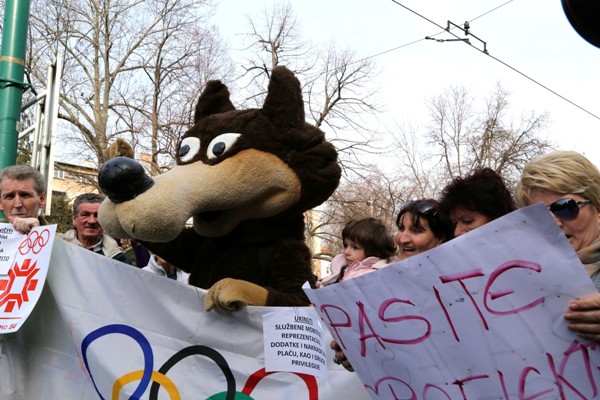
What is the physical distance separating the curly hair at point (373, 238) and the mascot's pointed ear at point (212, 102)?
97 cm

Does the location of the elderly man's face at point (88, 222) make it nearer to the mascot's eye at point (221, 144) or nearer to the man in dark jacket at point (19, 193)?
the man in dark jacket at point (19, 193)

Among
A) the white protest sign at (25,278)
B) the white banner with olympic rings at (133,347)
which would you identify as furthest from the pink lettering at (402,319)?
the white protest sign at (25,278)

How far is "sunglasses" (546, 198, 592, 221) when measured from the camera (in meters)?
1.83

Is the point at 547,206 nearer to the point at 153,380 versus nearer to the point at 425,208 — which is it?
the point at 425,208

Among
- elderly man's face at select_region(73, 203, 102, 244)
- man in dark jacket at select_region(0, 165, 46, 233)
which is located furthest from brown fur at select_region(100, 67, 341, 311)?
elderly man's face at select_region(73, 203, 102, 244)

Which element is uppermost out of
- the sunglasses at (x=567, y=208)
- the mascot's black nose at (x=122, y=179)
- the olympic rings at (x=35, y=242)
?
the mascot's black nose at (x=122, y=179)

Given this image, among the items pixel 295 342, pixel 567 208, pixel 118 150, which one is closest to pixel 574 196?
pixel 567 208

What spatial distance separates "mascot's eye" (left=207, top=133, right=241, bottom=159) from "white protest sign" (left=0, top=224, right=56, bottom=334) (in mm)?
820

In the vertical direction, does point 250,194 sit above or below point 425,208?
above

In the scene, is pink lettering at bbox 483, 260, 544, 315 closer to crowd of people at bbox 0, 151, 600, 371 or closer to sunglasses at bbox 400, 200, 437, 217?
crowd of people at bbox 0, 151, 600, 371

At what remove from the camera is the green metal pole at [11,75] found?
4.42m

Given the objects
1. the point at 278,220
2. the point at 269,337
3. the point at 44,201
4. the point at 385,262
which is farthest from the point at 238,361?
the point at 44,201

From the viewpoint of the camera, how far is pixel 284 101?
3254 millimetres

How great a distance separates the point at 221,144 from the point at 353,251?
1008 mm
